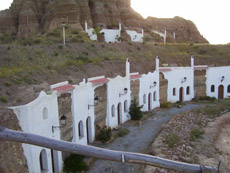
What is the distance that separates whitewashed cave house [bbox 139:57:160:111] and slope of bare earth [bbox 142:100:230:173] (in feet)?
12.2

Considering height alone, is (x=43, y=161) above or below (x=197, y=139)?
above

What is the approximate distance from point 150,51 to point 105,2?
2072cm

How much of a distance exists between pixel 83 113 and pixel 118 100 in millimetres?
5170

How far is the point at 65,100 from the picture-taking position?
11.9m

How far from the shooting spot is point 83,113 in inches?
537

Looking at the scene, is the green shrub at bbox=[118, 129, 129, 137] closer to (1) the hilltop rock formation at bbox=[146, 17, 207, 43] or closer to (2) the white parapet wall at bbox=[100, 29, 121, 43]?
(2) the white parapet wall at bbox=[100, 29, 121, 43]

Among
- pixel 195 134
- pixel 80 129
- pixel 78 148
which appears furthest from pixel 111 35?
pixel 78 148

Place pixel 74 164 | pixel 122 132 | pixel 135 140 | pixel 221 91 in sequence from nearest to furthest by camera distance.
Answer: pixel 74 164, pixel 135 140, pixel 122 132, pixel 221 91

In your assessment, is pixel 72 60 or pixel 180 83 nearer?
pixel 72 60

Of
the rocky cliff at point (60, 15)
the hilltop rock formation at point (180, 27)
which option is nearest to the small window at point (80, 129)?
the rocky cliff at point (60, 15)

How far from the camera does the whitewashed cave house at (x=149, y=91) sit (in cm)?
2191

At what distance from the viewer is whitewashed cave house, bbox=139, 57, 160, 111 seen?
2191 centimetres

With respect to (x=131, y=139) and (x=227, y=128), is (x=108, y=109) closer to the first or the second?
(x=131, y=139)

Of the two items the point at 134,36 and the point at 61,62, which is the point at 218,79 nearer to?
the point at 134,36
